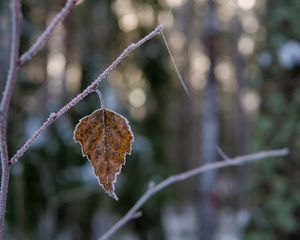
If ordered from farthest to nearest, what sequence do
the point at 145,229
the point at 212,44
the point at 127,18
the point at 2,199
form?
1. the point at 127,18
2. the point at 145,229
3. the point at 212,44
4. the point at 2,199

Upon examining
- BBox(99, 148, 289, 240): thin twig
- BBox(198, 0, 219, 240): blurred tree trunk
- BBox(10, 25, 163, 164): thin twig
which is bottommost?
BBox(198, 0, 219, 240): blurred tree trunk

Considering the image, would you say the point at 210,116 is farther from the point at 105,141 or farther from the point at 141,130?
the point at 105,141

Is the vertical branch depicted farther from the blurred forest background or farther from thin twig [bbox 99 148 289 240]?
the blurred forest background

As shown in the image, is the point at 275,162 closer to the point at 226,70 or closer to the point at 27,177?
the point at 27,177

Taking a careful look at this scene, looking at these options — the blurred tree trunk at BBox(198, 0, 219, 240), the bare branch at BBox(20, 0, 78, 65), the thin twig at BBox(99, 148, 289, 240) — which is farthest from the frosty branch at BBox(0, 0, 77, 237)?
the blurred tree trunk at BBox(198, 0, 219, 240)

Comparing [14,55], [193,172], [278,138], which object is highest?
[14,55]

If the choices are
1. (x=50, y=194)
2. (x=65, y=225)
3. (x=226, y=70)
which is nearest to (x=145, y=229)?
(x=65, y=225)

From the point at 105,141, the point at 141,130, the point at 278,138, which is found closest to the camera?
the point at 105,141

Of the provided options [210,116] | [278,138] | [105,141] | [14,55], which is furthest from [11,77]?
[210,116]
